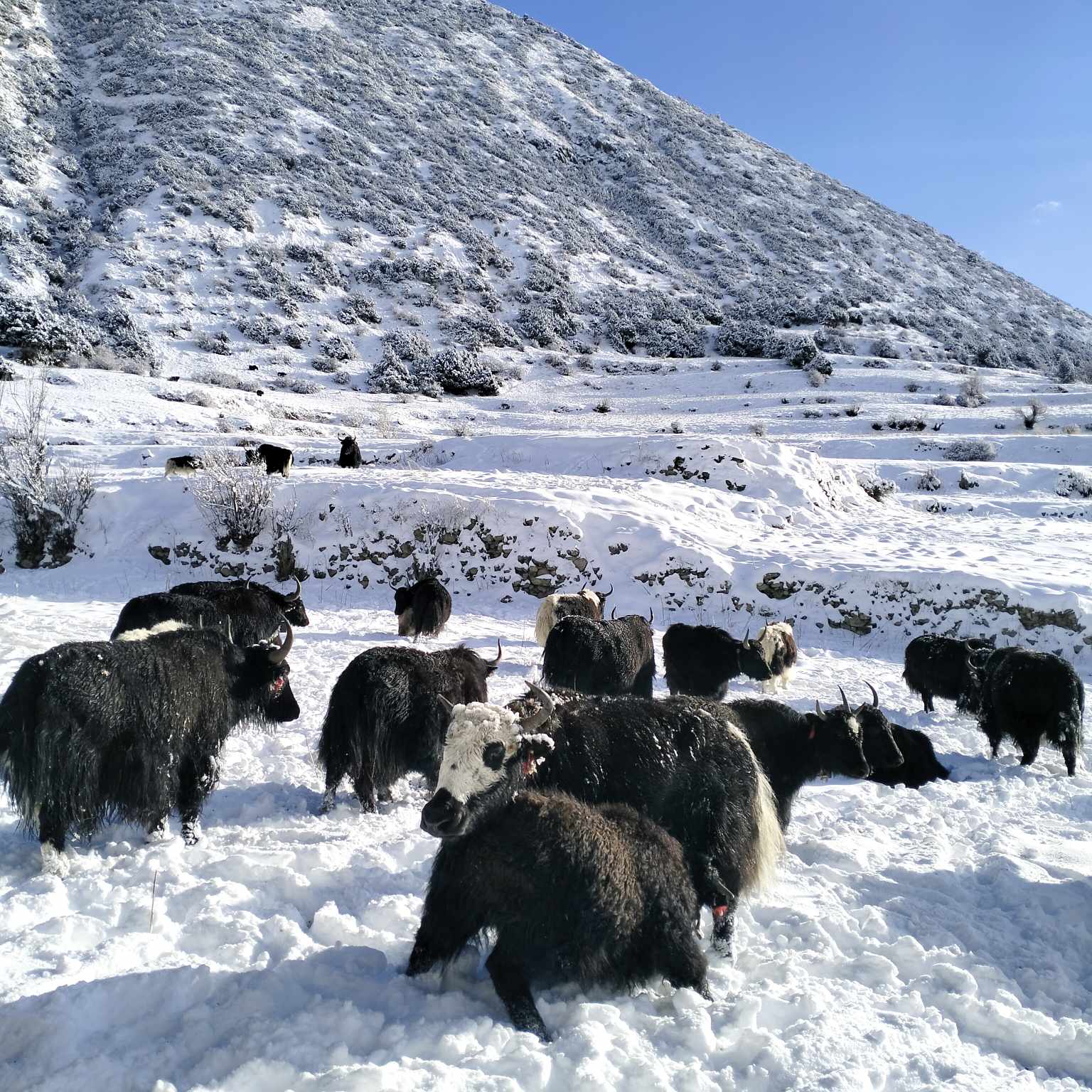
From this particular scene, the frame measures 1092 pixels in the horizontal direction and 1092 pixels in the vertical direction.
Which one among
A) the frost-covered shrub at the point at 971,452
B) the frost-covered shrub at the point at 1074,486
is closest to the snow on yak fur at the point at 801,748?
the frost-covered shrub at the point at 1074,486

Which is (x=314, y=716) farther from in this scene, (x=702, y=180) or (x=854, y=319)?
(x=702, y=180)

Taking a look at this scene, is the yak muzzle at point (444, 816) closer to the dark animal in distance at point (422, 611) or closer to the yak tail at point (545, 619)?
the yak tail at point (545, 619)

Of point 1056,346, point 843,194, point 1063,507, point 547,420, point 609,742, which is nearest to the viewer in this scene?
point 609,742

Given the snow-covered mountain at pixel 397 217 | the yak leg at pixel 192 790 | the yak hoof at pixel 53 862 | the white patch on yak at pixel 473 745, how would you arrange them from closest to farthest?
the white patch on yak at pixel 473 745 → the yak hoof at pixel 53 862 → the yak leg at pixel 192 790 → the snow-covered mountain at pixel 397 217

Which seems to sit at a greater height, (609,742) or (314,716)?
(609,742)

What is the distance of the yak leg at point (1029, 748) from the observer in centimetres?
677

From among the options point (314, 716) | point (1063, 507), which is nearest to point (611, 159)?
point (1063, 507)

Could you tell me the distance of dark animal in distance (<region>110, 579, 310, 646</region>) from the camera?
7195 mm

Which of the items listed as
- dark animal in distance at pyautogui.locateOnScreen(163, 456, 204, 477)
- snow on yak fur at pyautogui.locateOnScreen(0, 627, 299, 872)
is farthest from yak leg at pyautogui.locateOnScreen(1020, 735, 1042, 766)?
dark animal in distance at pyautogui.locateOnScreen(163, 456, 204, 477)

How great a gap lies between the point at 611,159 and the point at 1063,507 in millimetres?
59089

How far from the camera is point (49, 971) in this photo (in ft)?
9.89

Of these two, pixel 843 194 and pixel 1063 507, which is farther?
pixel 843 194

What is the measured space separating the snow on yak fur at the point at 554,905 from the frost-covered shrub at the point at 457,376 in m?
31.6

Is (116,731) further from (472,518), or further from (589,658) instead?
(472,518)
